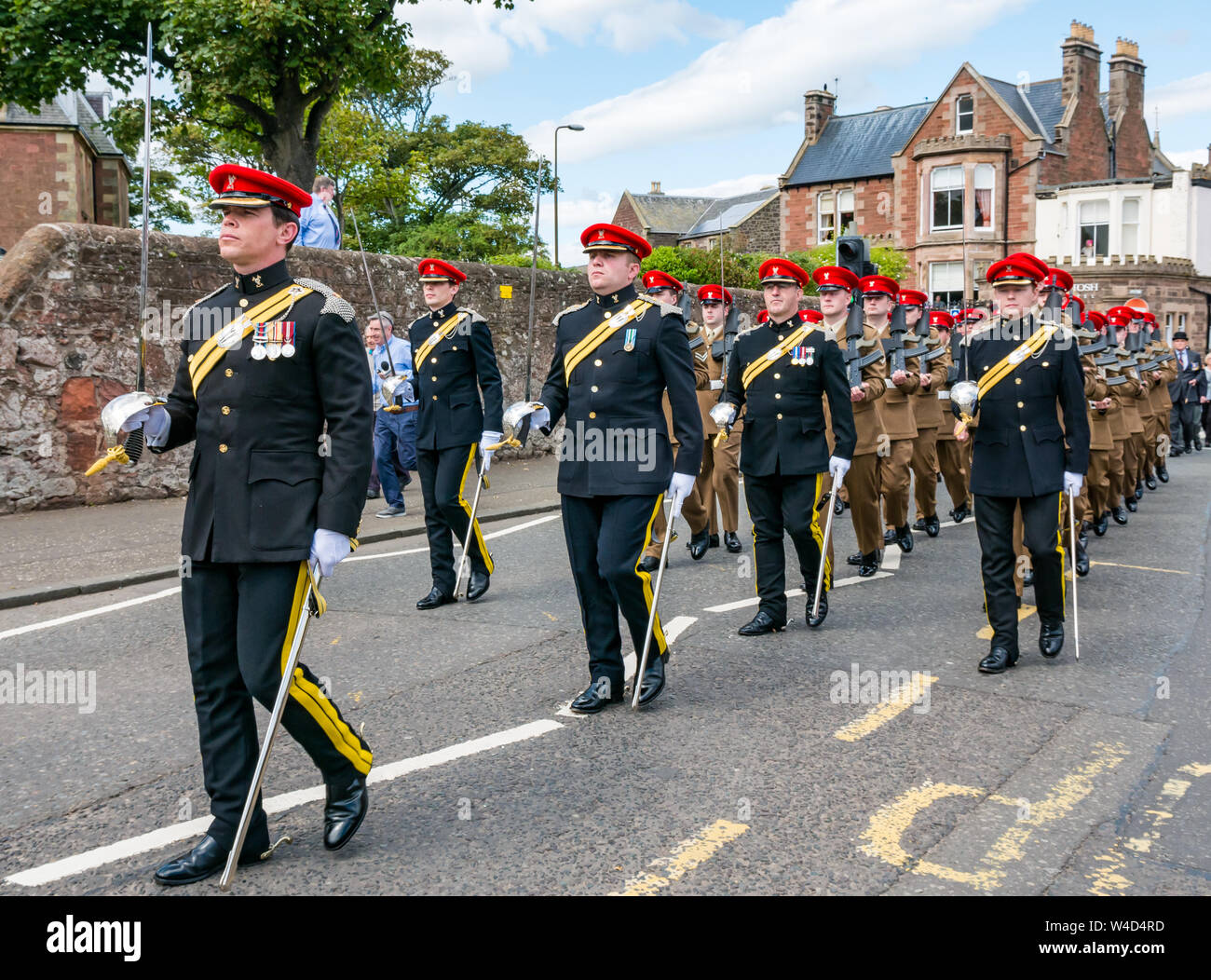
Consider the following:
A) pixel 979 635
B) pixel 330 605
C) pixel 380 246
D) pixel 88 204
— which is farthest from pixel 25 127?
pixel 979 635

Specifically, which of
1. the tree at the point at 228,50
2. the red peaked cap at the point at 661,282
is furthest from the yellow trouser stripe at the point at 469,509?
the tree at the point at 228,50

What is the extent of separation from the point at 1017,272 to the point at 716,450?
390 cm

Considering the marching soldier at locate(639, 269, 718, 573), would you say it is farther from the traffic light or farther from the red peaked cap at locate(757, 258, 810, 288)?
the traffic light

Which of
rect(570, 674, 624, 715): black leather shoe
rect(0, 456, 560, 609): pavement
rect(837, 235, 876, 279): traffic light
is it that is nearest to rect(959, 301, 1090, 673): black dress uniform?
rect(570, 674, 624, 715): black leather shoe

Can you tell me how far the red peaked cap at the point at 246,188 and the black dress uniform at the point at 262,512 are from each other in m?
0.30

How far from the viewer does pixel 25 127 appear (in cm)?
3962

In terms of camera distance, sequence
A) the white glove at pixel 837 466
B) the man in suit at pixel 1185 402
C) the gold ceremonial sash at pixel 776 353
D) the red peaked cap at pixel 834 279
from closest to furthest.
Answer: the white glove at pixel 837 466 → the gold ceremonial sash at pixel 776 353 → the red peaked cap at pixel 834 279 → the man in suit at pixel 1185 402

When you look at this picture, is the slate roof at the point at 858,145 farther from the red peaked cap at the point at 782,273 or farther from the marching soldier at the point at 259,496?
the marching soldier at the point at 259,496

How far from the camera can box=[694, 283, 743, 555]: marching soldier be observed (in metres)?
9.98

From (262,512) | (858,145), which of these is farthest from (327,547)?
(858,145)

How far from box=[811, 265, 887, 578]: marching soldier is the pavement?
161 inches

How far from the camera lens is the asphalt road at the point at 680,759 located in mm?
3707

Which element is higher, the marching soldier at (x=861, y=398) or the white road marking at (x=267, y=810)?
the marching soldier at (x=861, y=398)
